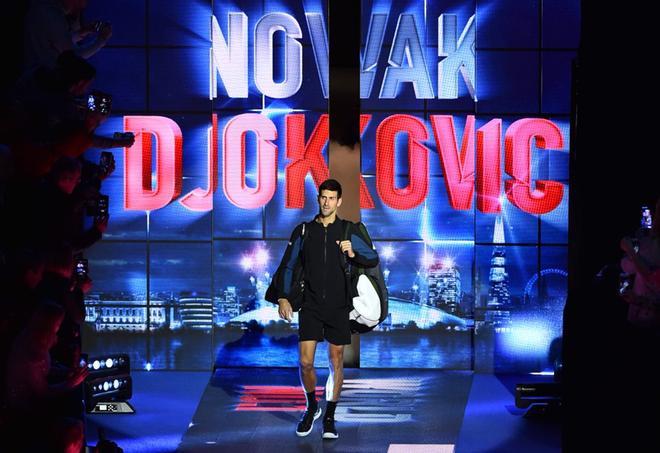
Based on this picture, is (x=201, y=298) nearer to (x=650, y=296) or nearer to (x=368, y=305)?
(x=368, y=305)

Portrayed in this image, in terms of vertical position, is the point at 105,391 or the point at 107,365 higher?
the point at 107,365

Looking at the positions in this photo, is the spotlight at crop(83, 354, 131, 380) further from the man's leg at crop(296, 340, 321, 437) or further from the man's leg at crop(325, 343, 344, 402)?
the man's leg at crop(325, 343, 344, 402)

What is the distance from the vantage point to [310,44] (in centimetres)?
998

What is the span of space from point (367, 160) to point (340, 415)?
257 centimetres

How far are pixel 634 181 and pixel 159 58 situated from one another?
4.45 meters

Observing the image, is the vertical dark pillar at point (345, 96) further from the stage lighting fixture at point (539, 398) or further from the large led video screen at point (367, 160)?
the stage lighting fixture at point (539, 398)

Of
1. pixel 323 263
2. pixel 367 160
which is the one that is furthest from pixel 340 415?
pixel 367 160

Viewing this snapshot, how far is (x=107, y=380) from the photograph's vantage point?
7891 mm

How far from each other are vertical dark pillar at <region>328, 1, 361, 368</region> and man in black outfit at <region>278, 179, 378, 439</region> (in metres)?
1.92

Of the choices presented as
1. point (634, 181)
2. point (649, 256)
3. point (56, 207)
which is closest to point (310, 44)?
point (634, 181)

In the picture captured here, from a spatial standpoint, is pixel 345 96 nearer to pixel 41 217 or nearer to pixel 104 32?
pixel 104 32

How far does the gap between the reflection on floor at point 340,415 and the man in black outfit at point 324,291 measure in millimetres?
343

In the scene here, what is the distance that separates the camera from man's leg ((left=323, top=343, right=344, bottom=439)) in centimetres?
793

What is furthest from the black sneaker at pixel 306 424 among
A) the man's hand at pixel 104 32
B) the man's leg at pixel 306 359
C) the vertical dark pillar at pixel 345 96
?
the man's hand at pixel 104 32
